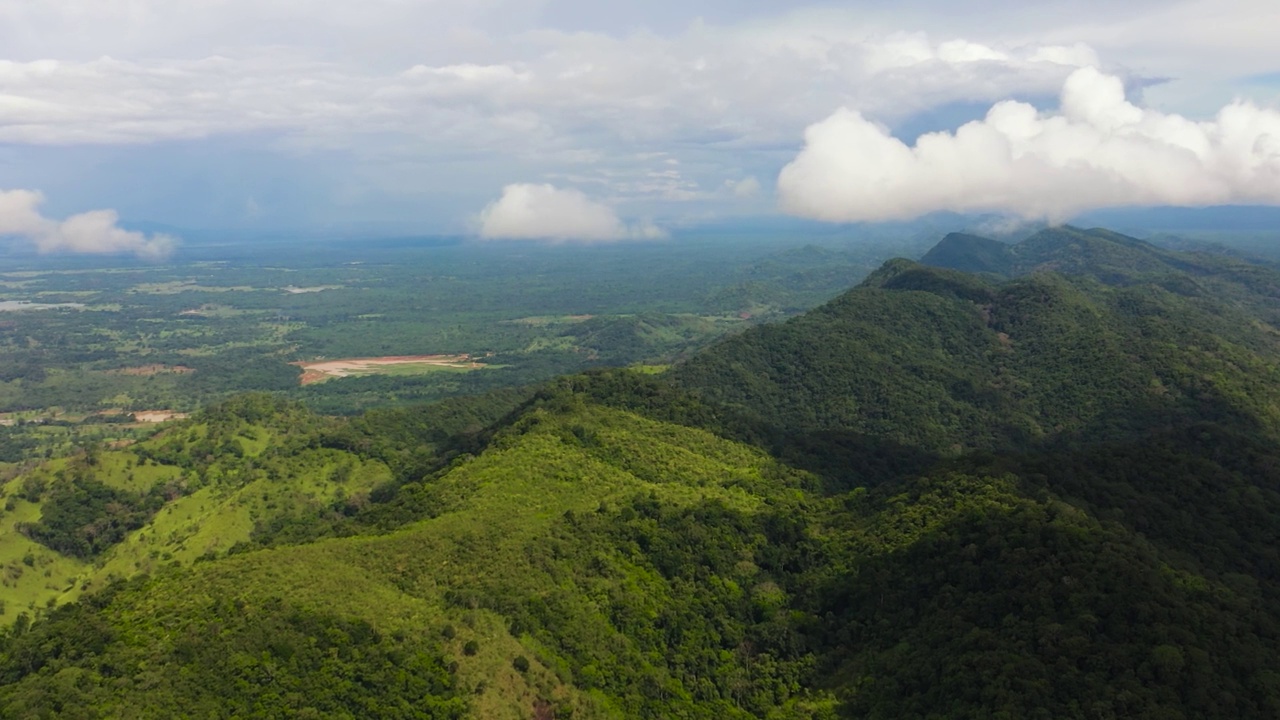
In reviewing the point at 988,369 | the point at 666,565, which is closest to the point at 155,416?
the point at 666,565

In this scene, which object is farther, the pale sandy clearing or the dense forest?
the pale sandy clearing

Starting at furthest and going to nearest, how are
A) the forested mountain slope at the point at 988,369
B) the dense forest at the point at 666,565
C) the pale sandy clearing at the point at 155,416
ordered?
the pale sandy clearing at the point at 155,416 → the forested mountain slope at the point at 988,369 → the dense forest at the point at 666,565

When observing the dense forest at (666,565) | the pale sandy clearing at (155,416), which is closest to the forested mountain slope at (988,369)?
the dense forest at (666,565)

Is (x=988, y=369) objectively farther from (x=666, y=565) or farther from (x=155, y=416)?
(x=155, y=416)

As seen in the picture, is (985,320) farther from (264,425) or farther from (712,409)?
(264,425)

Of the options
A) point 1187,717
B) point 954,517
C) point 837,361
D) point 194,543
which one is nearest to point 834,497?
point 954,517

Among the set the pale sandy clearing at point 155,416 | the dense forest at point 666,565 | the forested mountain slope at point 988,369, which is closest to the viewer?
the dense forest at point 666,565

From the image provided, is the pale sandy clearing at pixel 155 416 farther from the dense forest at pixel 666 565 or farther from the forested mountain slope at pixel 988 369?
the forested mountain slope at pixel 988 369

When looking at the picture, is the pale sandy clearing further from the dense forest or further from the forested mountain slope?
the forested mountain slope

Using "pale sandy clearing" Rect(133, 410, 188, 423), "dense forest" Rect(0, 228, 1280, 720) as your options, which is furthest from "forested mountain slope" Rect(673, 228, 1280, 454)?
"pale sandy clearing" Rect(133, 410, 188, 423)
